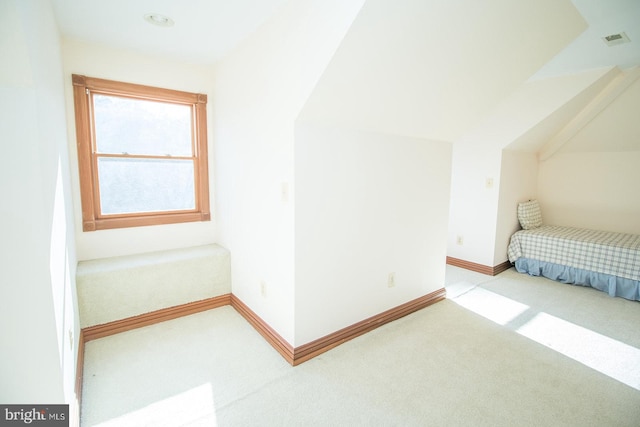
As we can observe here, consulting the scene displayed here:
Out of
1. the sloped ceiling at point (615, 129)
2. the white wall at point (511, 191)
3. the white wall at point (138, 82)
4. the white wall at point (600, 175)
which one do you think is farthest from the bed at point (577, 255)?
the white wall at point (138, 82)

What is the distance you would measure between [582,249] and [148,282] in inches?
172

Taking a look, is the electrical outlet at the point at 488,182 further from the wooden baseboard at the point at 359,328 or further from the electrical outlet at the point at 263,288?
the electrical outlet at the point at 263,288

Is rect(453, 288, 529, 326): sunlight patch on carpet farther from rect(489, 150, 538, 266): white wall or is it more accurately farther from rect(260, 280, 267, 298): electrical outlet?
rect(260, 280, 267, 298): electrical outlet

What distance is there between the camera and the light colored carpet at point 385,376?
5.20 feet

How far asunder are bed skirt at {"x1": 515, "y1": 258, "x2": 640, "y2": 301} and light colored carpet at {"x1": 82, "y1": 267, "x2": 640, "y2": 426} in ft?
1.53

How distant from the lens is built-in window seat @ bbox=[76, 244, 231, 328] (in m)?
2.26

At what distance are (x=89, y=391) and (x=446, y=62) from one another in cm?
285

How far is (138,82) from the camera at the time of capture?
2547mm

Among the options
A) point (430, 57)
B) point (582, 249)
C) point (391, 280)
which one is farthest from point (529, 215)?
point (430, 57)

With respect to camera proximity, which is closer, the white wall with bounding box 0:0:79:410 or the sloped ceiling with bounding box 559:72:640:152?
the white wall with bounding box 0:0:79:410

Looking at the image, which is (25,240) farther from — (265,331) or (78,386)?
(265,331)

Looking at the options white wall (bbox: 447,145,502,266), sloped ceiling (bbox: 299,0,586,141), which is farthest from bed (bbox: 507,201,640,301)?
sloped ceiling (bbox: 299,0,586,141)

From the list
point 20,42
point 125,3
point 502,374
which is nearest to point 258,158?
point 125,3

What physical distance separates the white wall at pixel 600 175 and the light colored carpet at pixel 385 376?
1.65m
